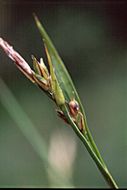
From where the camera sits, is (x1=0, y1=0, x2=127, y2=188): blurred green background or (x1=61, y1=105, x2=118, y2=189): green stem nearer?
(x1=61, y1=105, x2=118, y2=189): green stem

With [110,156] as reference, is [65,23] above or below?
A: above

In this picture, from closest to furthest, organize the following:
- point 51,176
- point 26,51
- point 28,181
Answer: point 51,176 < point 28,181 < point 26,51

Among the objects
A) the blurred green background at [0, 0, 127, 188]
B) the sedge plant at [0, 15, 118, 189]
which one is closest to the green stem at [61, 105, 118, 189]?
the sedge plant at [0, 15, 118, 189]

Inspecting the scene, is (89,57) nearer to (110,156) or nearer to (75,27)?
(75,27)

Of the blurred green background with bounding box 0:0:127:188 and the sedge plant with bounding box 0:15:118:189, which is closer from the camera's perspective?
the sedge plant with bounding box 0:15:118:189

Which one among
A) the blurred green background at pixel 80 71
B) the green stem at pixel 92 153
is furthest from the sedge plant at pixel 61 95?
the blurred green background at pixel 80 71

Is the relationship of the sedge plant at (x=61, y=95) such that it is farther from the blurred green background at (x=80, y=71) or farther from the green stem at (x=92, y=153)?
the blurred green background at (x=80, y=71)

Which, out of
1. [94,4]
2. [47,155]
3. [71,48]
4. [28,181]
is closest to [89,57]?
[71,48]

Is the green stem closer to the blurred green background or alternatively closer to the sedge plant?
the sedge plant
